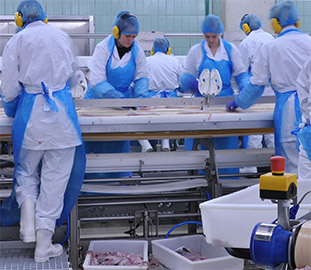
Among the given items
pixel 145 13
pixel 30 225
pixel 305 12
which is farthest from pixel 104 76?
pixel 305 12

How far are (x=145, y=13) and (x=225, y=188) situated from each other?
177 inches

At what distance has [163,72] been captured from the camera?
5824 mm

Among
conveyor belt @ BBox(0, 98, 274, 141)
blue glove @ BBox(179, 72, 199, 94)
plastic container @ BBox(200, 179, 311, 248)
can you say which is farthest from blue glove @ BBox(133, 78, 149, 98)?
plastic container @ BBox(200, 179, 311, 248)

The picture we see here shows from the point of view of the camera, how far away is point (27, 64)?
9.66 ft

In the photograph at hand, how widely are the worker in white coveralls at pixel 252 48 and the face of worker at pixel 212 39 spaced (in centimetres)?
108

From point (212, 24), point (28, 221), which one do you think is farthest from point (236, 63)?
point (28, 221)

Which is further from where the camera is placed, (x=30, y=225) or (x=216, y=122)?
(x=216, y=122)

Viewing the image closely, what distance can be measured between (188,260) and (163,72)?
3352 mm

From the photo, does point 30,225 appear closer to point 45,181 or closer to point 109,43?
point 45,181

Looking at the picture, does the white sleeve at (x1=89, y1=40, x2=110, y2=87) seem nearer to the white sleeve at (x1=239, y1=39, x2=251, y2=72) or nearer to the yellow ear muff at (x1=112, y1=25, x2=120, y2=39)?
the yellow ear muff at (x1=112, y1=25, x2=120, y2=39)

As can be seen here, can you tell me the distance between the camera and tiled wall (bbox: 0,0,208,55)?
24.2 ft

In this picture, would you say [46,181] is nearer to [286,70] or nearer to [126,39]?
[126,39]

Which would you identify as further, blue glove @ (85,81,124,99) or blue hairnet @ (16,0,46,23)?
blue glove @ (85,81,124,99)

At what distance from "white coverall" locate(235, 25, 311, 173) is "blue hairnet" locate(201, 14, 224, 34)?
81cm
